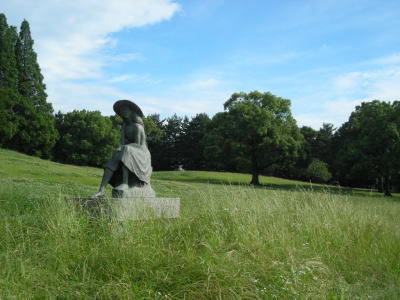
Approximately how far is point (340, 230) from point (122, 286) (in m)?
3.60

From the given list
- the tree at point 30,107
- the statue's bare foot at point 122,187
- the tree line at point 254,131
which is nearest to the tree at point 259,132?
the tree line at point 254,131

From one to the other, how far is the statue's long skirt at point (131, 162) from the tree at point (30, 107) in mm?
29017

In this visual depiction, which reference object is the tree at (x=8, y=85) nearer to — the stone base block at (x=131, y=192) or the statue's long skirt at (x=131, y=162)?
the statue's long skirt at (x=131, y=162)

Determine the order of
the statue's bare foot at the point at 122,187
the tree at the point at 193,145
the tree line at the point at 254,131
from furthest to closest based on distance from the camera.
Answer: the tree at the point at 193,145, the tree line at the point at 254,131, the statue's bare foot at the point at 122,187

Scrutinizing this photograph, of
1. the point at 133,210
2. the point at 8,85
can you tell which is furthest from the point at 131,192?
the point at 8,85

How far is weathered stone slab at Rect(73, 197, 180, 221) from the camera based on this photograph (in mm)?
5433

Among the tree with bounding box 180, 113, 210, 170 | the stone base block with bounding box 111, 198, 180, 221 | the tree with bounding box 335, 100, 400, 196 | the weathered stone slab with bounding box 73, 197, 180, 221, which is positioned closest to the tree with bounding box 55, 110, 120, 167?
the tree with bounding box 180, 113, 210, 170

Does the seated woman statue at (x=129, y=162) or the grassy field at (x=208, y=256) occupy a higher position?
the seated woman statue at (x=129, y=162)

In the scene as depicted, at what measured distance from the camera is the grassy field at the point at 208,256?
3.56m

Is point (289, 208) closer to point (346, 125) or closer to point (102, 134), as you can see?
point (346, 125)

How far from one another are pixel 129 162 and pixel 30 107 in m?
30.1

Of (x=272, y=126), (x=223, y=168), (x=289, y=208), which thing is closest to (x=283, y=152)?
(x=272, y=126)

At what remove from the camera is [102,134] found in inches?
1816

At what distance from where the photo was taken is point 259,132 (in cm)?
3262
